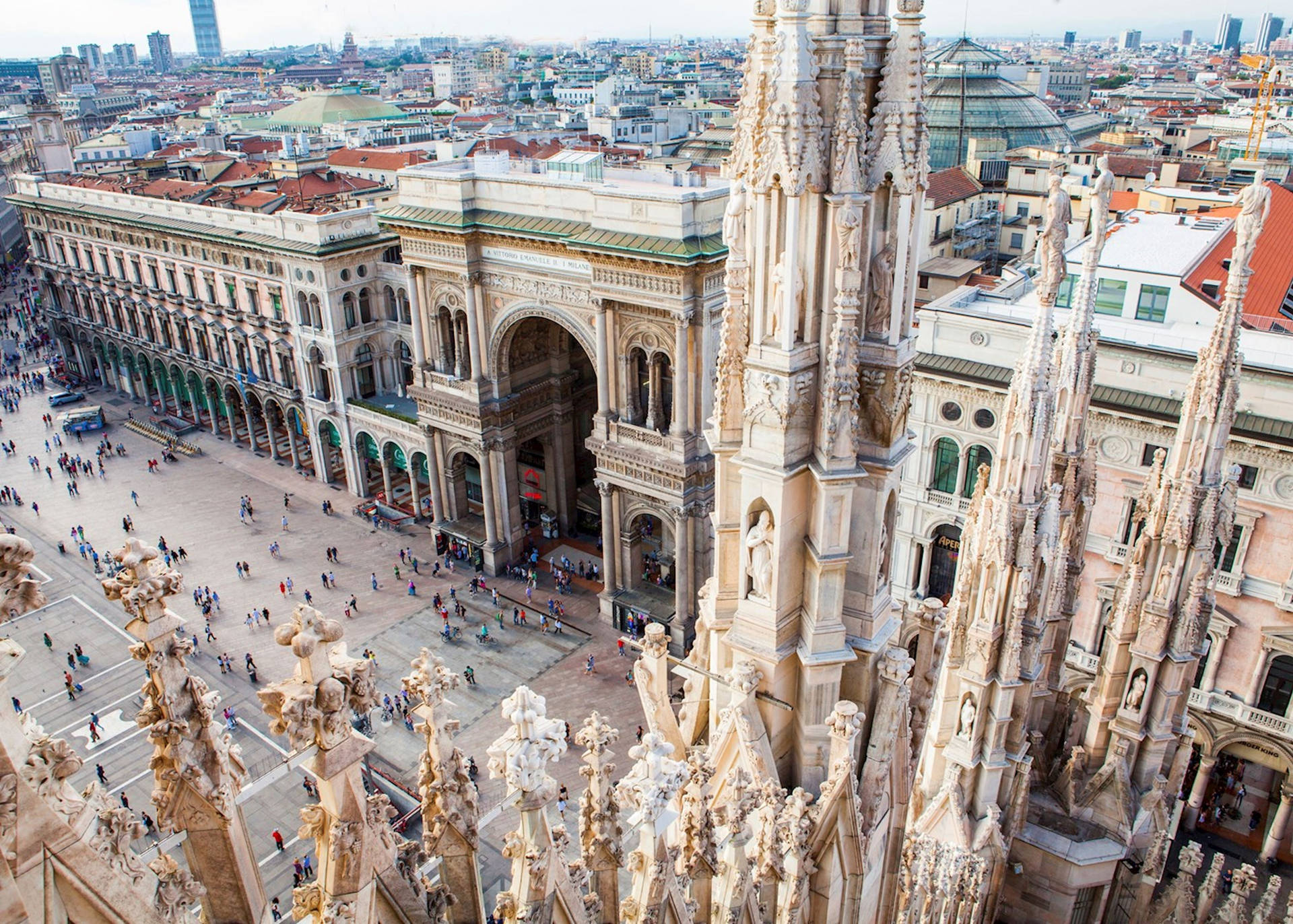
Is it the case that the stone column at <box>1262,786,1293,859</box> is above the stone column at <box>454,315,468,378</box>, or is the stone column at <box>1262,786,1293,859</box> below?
below

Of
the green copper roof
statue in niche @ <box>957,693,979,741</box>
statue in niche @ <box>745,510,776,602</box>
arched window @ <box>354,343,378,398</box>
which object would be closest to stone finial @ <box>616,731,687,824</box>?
statue in niche @ <box>745,510,776,602</box>

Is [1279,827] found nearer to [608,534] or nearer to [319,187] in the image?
[608,534]

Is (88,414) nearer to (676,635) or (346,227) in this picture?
(346,227)

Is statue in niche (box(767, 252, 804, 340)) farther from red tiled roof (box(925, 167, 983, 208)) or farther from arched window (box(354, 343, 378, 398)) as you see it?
red tiled roof (box(925, 167, 983, 208))

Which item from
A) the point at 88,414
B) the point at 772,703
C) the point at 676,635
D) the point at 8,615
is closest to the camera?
the point at 8,615

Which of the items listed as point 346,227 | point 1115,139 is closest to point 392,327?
point 346,227

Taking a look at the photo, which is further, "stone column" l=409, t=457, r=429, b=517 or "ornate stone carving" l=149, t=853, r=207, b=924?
"stone column" l=409, t=457, r=429, b=517

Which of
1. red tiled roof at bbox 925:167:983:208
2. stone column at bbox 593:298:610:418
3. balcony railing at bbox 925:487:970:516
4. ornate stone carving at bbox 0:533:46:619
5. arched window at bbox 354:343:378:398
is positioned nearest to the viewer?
ornate stone carving at bbox 0:533:46:619

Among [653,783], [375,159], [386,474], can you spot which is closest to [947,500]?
[653,783]
